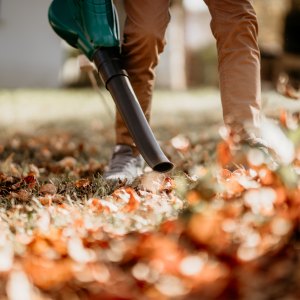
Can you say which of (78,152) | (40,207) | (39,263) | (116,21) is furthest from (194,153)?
(39,263)

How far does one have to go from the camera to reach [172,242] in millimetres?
1321

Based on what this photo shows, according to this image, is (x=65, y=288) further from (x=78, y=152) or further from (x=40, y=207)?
(x=78, y=152)

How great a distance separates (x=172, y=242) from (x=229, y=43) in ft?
3.75

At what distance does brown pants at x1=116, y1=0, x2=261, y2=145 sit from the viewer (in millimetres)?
2188

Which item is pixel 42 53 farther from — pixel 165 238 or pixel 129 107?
pixel 165 238

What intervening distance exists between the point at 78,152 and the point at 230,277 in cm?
250

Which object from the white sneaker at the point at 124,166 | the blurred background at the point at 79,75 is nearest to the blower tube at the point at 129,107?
the white sneaker at the point at 124,166

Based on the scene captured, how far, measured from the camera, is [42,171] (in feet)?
9.37

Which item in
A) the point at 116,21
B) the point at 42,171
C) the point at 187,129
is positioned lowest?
the point at 187,129

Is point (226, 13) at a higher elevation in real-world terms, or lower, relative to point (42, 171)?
higher

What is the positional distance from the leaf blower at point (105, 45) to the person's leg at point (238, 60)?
366mm

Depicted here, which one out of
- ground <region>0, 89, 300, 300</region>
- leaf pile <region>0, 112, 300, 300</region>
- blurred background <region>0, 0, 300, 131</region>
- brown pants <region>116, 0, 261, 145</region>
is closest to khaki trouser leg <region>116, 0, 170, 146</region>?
brown pants <region>116, 0, 261, 145</region>

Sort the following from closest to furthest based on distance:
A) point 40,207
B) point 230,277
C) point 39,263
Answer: point 230,277, point 39,263, point 40,207

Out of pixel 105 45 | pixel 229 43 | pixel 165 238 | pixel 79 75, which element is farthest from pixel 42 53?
pixel 165 238
